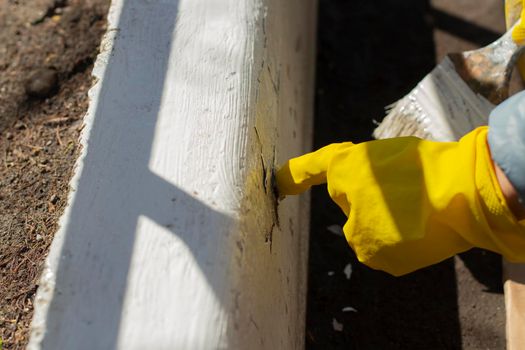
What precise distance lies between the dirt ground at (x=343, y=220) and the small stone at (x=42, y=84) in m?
1.16

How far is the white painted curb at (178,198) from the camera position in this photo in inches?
52.6

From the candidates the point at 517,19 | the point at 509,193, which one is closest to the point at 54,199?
the point at 509,193

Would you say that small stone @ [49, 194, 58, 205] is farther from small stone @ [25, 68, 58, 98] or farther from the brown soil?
small stone @ [25, 68, 58, 98]

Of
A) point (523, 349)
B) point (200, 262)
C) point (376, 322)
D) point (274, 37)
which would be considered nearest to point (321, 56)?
point (274, 37)

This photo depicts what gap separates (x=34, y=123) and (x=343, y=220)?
1.28 m

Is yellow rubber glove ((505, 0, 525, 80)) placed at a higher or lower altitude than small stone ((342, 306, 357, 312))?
higher

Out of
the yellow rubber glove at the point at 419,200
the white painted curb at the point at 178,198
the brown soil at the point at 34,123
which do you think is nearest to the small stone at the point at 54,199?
the brown soil at the point at 34,123

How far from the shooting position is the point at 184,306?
52.5 inches

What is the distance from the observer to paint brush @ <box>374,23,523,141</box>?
89.6 inches

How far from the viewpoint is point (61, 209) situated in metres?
1.87

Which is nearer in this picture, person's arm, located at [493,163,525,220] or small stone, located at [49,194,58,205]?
person's arm, located at [493,163,525,220]

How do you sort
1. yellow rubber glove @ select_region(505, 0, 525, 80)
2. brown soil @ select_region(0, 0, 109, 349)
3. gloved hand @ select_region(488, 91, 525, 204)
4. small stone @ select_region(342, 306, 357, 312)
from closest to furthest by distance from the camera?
gloved hand @ select_region(488, 91, 525, 204) < brown soil @ select_region(0, 0, 109, 349) < yellow rubber glove @ select_region(505, 0, 525, 80) < small stone @ select_region(342, 306, 357, 312)

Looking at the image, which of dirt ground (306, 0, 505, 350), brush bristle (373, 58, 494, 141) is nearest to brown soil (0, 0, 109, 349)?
dirt ground (306, 0, 505, 350)

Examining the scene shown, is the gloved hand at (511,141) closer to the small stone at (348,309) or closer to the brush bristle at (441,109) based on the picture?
the brush bristle at (441,109)
